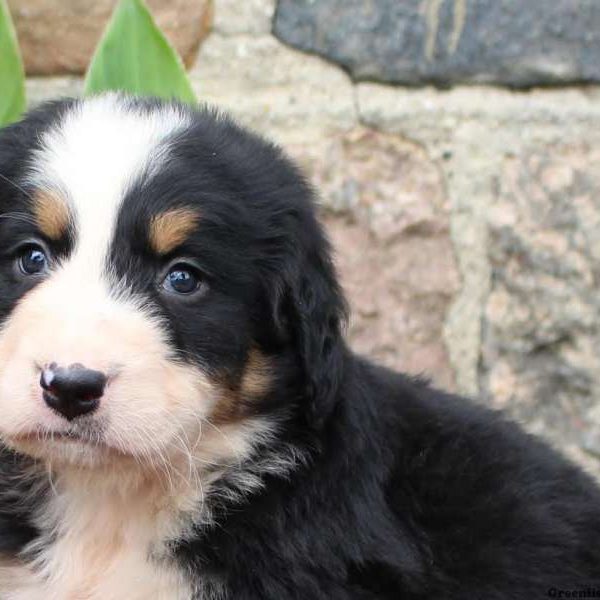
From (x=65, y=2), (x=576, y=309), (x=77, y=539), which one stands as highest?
(x=65, y=2)

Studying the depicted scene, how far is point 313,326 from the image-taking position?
97.4 inches

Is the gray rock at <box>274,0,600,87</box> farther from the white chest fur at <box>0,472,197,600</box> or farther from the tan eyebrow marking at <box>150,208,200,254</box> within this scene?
the white chest fur at <box>0,472,197,600</box>

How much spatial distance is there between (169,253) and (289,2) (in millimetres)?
1430

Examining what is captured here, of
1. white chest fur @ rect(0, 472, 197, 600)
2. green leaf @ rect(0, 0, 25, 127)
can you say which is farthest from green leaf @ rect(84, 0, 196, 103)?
→ white chest fur @ rect(0, 472, 197, 600)

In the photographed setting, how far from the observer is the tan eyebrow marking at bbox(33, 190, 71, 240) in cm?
235

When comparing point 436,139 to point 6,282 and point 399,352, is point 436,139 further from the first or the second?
point 6,282

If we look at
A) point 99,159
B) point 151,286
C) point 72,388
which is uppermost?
point 99,159

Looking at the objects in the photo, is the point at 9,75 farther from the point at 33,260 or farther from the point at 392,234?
the point at 392,234

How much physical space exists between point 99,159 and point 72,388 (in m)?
0.52

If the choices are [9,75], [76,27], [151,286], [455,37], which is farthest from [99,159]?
[455,37]

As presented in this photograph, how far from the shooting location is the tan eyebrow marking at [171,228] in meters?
2.34

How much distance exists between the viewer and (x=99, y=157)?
7.85 ft

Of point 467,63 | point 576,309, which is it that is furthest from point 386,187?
point 576,309

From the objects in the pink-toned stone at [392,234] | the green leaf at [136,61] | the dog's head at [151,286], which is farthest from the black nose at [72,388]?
the pink-toned stone at [392,234]
